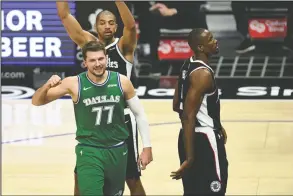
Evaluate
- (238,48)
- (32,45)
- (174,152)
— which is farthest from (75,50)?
(174,152)

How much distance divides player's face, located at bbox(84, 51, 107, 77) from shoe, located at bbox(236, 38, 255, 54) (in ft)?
25.3

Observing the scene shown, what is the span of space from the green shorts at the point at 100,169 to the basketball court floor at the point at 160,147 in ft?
5.79

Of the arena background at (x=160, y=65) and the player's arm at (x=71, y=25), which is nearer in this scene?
the player's arm at (x=71, y=25)

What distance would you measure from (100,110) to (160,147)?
3.58m

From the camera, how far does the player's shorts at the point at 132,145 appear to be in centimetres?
693

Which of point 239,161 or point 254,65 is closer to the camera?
point 239,161

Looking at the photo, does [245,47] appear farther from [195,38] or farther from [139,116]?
[139,116]

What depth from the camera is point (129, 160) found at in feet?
23.0

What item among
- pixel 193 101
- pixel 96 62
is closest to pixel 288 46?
pixel 193 101

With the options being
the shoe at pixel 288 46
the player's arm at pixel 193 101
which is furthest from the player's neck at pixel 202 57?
the shoe at pixel 288 46

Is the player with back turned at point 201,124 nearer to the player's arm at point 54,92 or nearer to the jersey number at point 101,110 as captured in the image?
the jersey number at point 101,110

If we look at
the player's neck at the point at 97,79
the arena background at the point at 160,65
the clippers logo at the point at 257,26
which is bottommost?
the arena background at the point at 160,65

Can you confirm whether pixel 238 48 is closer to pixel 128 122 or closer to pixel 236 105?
pixel 236 105

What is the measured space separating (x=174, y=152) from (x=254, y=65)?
4531 mm
